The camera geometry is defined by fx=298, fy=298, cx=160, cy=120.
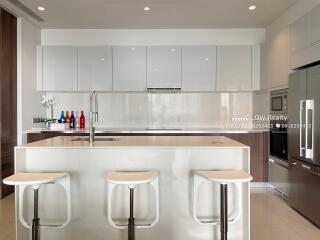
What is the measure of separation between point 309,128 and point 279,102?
972 millimetres

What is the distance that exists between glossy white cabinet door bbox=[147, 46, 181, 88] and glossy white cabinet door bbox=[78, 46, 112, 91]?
670 millimetres

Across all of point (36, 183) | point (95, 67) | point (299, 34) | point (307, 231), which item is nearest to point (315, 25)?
point (299, 34)

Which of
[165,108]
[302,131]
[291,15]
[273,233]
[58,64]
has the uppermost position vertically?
[291,15]

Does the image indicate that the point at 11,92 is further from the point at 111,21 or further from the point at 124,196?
the point at 124,196

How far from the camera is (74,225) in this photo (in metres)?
2.60

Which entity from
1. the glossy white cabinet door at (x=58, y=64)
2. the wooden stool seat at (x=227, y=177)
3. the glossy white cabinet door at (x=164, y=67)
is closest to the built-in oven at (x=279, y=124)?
the glossy white cabinet door at (x=164, y=67)

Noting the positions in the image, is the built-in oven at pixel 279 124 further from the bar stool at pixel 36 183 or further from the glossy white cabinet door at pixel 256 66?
the bar stool at pixel 36 183

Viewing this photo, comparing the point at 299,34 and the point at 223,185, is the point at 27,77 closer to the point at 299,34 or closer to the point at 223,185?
the point at 223,185

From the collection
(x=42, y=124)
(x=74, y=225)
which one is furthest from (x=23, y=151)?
(x=42, y=124)

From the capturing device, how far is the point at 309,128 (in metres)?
3.10

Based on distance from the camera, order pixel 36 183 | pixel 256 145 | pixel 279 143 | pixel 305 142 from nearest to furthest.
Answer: pixel 36 183 < pixel 305 142 < pixel 279 143 < pixel 256 145

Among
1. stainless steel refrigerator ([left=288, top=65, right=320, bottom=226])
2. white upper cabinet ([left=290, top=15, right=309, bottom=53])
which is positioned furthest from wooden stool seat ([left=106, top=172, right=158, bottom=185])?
white upper cabinet ([left=290, top=15, right=309, bottom=53])

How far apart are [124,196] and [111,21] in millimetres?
2960

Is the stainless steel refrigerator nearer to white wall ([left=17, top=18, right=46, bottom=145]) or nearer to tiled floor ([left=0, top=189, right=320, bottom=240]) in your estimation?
tiled floor ([left=0, top=189, right=320, bottom=240])
